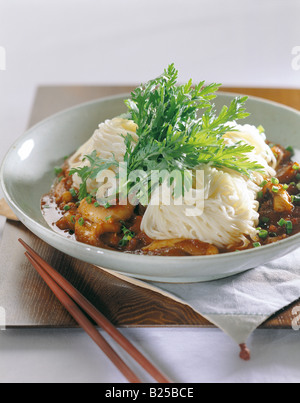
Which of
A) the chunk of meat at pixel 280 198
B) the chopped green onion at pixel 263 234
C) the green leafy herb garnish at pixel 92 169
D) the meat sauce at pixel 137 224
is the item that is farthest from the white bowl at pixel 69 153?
the chunk of meat at pixel 280 198

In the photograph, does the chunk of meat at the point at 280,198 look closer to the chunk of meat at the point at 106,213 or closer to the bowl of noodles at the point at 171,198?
the bowl of noodles at the point at 171,198

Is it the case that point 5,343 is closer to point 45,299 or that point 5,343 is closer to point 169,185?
point 45,299

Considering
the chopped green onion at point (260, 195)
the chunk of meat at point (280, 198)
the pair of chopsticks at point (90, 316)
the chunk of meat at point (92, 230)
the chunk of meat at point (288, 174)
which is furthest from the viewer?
the chunk of meat at point (288, 174)

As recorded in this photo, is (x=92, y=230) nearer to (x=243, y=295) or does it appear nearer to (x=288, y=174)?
(x=243, y=295)

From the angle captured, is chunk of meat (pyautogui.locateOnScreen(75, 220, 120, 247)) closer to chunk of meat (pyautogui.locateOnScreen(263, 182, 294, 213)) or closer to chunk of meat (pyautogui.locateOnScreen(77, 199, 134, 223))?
chunk of meat (pyautogui.locateOnScreen(77, 199, 134, 223))

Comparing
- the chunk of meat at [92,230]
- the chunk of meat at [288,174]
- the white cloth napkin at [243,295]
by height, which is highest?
the chunk of meat at [288,174]

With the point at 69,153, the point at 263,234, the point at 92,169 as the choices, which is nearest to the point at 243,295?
the point at 263,234
